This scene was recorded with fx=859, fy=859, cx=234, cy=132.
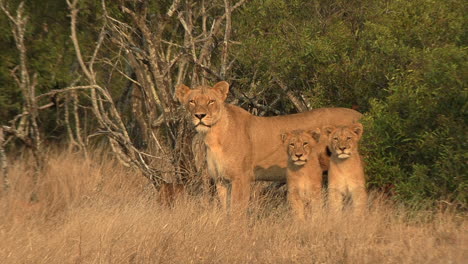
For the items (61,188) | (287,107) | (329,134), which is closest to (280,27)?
(287,107)

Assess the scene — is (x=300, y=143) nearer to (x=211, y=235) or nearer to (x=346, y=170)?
(x=346, y=170)

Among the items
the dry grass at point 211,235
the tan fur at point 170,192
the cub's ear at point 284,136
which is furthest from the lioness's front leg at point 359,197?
the tan fur at point 170,192

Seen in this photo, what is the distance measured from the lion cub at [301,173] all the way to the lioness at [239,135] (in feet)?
1.75

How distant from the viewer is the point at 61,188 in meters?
9.84

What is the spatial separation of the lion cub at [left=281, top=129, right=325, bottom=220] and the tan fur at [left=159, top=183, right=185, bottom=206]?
1245 mm

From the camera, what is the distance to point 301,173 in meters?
8.37

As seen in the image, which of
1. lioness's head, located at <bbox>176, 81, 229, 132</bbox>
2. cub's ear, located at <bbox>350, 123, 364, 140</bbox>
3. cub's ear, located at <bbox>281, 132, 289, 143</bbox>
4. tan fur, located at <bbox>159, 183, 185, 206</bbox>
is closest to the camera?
cub's ear, located at <bbox>350, 123, 364, 140</bbox>

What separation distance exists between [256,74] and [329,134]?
5.97 feet

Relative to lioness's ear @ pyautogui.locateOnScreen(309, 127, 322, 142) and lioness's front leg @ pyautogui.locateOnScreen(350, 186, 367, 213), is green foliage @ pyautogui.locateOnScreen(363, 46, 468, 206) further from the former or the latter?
lioness's ear @ pyautogui.locateOnScreen(309, 127, 322, 142)

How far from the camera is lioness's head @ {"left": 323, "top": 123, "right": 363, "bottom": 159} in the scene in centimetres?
812

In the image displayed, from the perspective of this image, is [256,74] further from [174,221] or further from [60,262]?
[60,262]

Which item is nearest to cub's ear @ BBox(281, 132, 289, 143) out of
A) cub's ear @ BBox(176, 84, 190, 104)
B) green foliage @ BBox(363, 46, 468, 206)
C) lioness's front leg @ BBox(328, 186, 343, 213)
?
lioness's front leg @ BBox(328, 186, 343, 213)

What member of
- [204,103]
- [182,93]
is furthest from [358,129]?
[182,93]

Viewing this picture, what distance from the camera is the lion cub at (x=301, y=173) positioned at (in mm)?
8281
